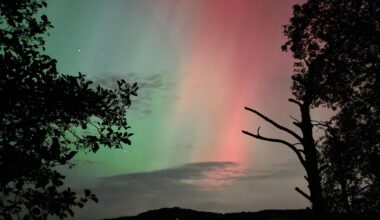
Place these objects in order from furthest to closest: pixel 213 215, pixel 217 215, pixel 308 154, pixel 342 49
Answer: pixel 213 215 < pixel 217 215 < pixel 342 49 < pixel 308 154

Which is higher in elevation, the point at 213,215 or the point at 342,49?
the point at 342,49

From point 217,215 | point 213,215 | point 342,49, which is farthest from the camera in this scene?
point 213,215

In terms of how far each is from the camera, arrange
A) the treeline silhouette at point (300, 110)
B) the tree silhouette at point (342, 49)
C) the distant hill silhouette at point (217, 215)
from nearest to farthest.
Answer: the treeline silhouette at point (300, 110) < the tree silhouette at point (342, 49) < the distant hill silhouette at point (217, 215)

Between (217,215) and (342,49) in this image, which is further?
(217,215)

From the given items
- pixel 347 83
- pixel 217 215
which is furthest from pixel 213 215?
pixel 347 83

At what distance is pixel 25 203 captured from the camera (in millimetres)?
10242

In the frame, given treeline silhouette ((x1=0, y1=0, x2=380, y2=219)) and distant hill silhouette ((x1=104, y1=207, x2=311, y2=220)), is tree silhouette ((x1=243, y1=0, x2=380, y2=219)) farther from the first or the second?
distant hill silhouette ((x1=104, y1=207, x2=311, y2=220))

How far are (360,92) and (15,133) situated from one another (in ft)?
63.9

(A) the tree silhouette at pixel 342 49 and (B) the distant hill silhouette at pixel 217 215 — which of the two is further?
(B) the distant hill silhouette at pixel 217 215

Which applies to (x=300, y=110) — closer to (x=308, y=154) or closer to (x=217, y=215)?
(x=308, y=154)

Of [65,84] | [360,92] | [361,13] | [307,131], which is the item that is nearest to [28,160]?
[65,84]

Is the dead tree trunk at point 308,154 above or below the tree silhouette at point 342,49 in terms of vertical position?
below

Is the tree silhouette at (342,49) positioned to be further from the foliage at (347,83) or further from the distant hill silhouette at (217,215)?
the distant hill silhouette at (217,215)

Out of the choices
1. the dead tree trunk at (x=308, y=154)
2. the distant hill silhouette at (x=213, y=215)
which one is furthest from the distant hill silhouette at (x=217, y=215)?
the dead tree trunk at (x=308, y=154)
